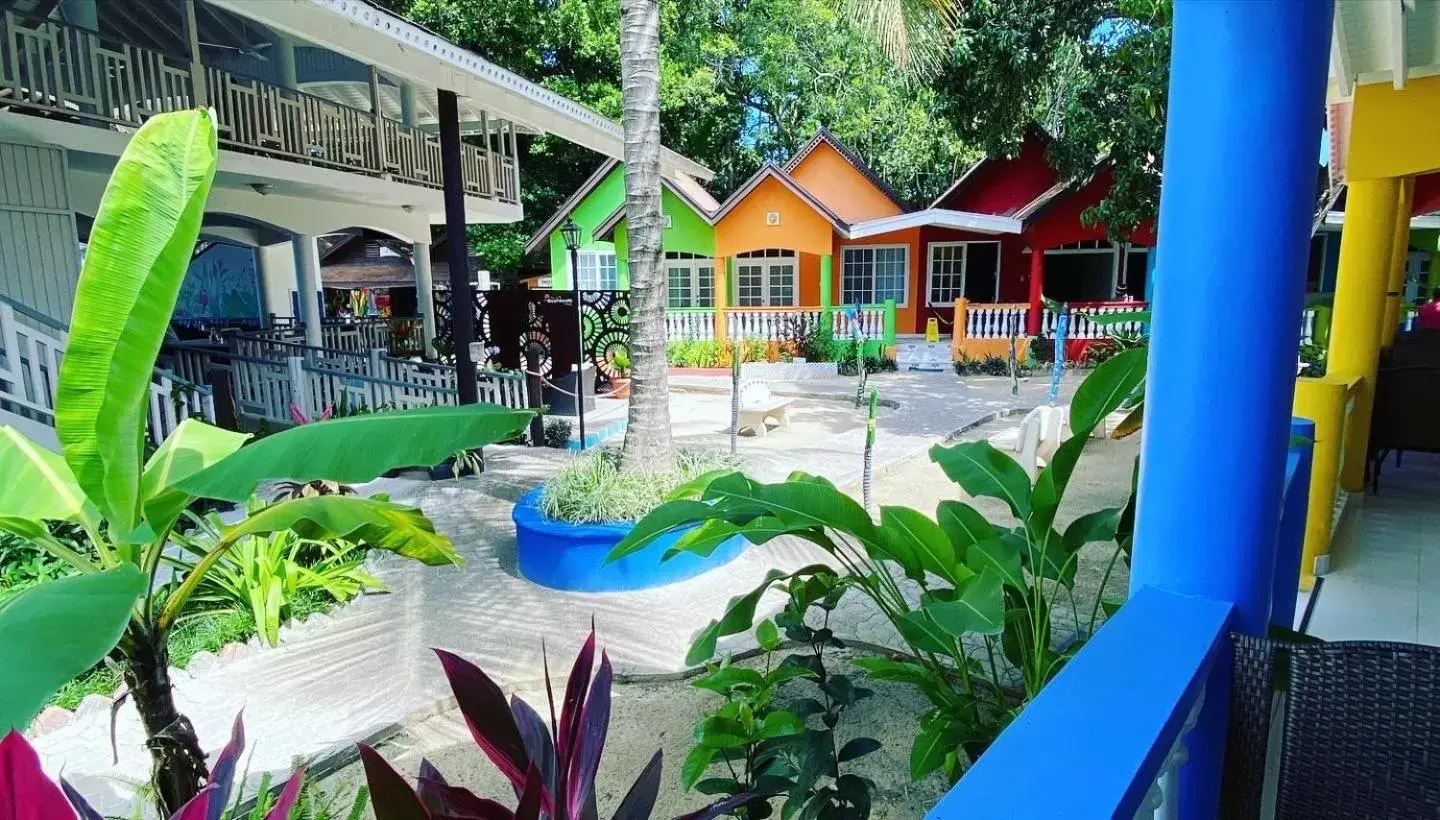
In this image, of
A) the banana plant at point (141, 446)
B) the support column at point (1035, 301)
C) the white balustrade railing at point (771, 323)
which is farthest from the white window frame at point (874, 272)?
the banana plant at point (141, 446)

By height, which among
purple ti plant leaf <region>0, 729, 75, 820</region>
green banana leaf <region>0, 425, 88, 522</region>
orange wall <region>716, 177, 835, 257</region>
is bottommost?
purple ti plant leaf <region>0, 729, 75, 820</region>

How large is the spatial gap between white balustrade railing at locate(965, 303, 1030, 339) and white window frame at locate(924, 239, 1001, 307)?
268 cm

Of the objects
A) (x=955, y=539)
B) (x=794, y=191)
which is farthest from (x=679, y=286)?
(x=955, y=539)

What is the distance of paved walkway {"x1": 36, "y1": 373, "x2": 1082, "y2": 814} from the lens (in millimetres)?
3578

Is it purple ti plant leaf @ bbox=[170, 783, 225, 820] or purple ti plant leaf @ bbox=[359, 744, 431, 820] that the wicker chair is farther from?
purple ti plant leaf @ bbox=[170, 783, 225, 820]

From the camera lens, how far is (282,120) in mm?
8641

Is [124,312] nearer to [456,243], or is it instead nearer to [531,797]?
[531,797]

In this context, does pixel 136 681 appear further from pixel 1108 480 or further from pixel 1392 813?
pixel 1108 480

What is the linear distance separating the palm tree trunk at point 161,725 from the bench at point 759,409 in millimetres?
8332

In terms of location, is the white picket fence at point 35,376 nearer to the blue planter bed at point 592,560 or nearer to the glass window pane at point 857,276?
the blue planter bed at point 592,560

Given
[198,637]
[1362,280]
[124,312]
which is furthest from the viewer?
[1362,280]

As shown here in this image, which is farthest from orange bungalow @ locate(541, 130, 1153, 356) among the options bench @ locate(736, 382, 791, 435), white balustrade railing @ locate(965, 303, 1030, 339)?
bench @ locate(736, 382, 791, 435)

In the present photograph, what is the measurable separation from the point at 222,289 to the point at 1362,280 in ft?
73.5

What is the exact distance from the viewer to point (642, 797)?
1.84 metres
